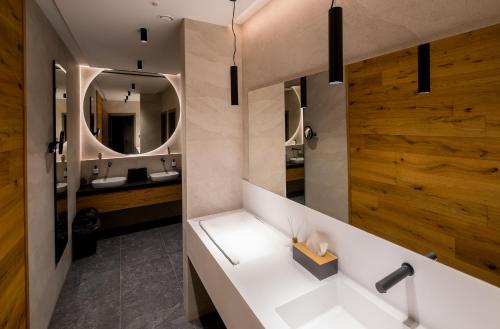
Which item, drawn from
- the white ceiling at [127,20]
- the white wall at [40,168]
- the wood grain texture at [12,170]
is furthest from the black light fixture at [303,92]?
the white wall at [40,168]

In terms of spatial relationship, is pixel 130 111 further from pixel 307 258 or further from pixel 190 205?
pixel 307 258

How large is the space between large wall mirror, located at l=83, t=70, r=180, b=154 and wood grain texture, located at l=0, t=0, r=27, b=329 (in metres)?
2.46

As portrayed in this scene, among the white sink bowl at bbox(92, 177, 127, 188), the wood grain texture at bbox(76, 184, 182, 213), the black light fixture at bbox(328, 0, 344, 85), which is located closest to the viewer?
the black light fixture at bbox(328, 0, 344, 85)

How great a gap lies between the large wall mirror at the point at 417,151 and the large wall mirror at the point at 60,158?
223 centimetres

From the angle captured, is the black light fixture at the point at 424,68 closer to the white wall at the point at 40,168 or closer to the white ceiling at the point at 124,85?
the white wall at the point at 40,168

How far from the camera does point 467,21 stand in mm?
815

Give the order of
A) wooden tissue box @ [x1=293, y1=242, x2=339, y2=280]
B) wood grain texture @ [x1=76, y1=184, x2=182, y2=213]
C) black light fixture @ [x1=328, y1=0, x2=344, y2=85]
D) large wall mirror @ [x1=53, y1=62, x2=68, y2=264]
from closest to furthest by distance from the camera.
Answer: black light fixture @ [x1=328, y1=0, x2=344, y2=85], wooden tissue box @ [x1=293, y1=242, x2=339, y2=280], large wall mirror @ [x1=53, y1=62, x2=68, y2=264], wood grain texture @ [x1=76, y1=184, x2=182, y2=213]

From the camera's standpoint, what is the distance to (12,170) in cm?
142

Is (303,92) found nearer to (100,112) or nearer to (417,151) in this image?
(417,151)

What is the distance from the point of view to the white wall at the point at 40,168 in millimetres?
1673

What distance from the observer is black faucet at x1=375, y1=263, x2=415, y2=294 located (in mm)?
859

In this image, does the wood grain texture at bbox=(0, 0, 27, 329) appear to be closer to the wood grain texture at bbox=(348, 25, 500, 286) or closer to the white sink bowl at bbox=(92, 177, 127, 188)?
the wood grain texture at bbox=(348, 25, 500, 286)

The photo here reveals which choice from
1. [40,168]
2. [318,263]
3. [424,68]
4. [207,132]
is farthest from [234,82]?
[40,168]

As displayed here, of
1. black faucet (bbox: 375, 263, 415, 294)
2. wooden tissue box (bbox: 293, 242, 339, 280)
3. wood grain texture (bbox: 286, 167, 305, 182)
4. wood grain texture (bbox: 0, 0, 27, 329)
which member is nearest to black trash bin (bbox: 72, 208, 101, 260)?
wood grain texture (bbox: 0, 0, 27, 329)
